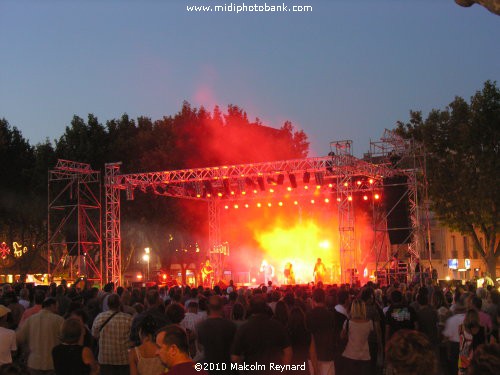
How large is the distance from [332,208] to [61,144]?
16172mm

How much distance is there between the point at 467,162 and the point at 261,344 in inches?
1220

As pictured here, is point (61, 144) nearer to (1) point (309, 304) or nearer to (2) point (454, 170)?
(2) point (454, 170)

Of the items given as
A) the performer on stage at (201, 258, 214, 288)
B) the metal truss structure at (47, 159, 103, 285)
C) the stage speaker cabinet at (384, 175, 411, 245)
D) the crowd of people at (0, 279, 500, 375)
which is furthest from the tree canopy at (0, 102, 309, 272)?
the crowd of people at (0, 279, 500, 375)

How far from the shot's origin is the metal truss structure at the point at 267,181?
2547 cm

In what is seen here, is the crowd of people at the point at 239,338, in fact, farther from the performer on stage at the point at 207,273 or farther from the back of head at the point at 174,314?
the performer on stage at the point at 207,273

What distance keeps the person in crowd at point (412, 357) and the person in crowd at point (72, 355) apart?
3.36m

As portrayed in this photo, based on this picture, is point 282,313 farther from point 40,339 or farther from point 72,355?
point 72,355

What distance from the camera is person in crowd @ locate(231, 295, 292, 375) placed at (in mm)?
6754

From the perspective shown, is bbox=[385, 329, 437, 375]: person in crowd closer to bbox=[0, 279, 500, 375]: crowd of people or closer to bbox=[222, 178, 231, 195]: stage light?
bbox=[0, 279, 500, 375]: crowd of people

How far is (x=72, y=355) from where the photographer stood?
6.33 metres

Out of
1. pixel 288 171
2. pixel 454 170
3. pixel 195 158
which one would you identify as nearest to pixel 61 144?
pixel 195 158

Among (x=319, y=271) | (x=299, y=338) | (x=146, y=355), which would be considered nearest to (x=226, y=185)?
(x=319, y=271)

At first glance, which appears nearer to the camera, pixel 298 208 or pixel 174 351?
pixel 174 351

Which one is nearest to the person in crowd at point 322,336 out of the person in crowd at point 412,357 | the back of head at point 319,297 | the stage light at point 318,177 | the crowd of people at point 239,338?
the crowd of people at point 239,338
